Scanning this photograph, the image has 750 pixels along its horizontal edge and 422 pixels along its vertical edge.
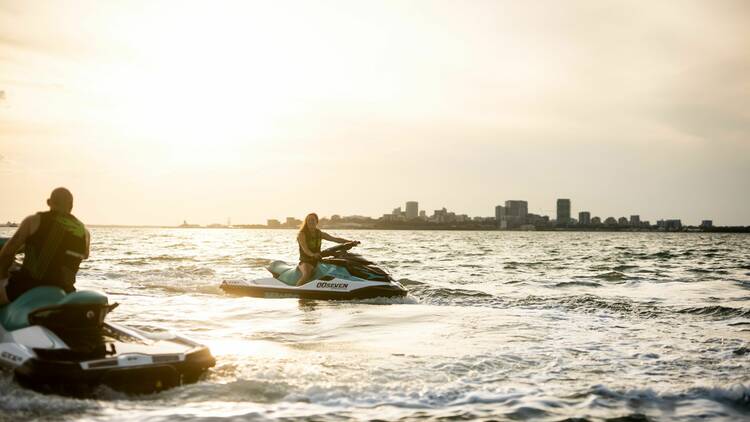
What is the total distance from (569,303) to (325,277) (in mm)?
6403

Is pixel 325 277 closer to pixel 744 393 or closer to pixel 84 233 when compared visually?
pixel 84 233

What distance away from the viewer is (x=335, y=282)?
17297mm

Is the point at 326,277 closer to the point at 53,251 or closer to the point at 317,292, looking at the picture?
the point at 317,292

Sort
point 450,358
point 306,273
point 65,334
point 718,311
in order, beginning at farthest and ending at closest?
point 306,273, point 718,311, point 450,358, point 65,334

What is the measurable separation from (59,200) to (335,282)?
1004 cm

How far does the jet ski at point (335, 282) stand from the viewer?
1706 cm

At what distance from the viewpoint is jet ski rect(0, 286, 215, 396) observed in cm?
669

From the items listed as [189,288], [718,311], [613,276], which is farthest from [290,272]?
[613,276]

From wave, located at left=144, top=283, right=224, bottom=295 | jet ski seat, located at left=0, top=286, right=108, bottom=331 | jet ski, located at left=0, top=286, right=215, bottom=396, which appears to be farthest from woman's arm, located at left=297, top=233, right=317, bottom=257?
jet ski seat, located at left=0, top=286, right=108, bottom=331

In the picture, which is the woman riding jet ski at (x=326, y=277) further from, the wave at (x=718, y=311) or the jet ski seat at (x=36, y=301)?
the jet ski seat at (x=36, y=301)

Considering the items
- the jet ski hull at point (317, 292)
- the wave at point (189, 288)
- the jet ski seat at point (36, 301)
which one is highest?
the jet ski seat at point (36, 301)

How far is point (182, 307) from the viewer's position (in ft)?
52.0

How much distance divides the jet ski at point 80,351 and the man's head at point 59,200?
3.09 feet

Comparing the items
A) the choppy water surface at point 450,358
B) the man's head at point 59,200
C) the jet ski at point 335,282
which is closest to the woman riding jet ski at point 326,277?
the jet ski at point 335,282
